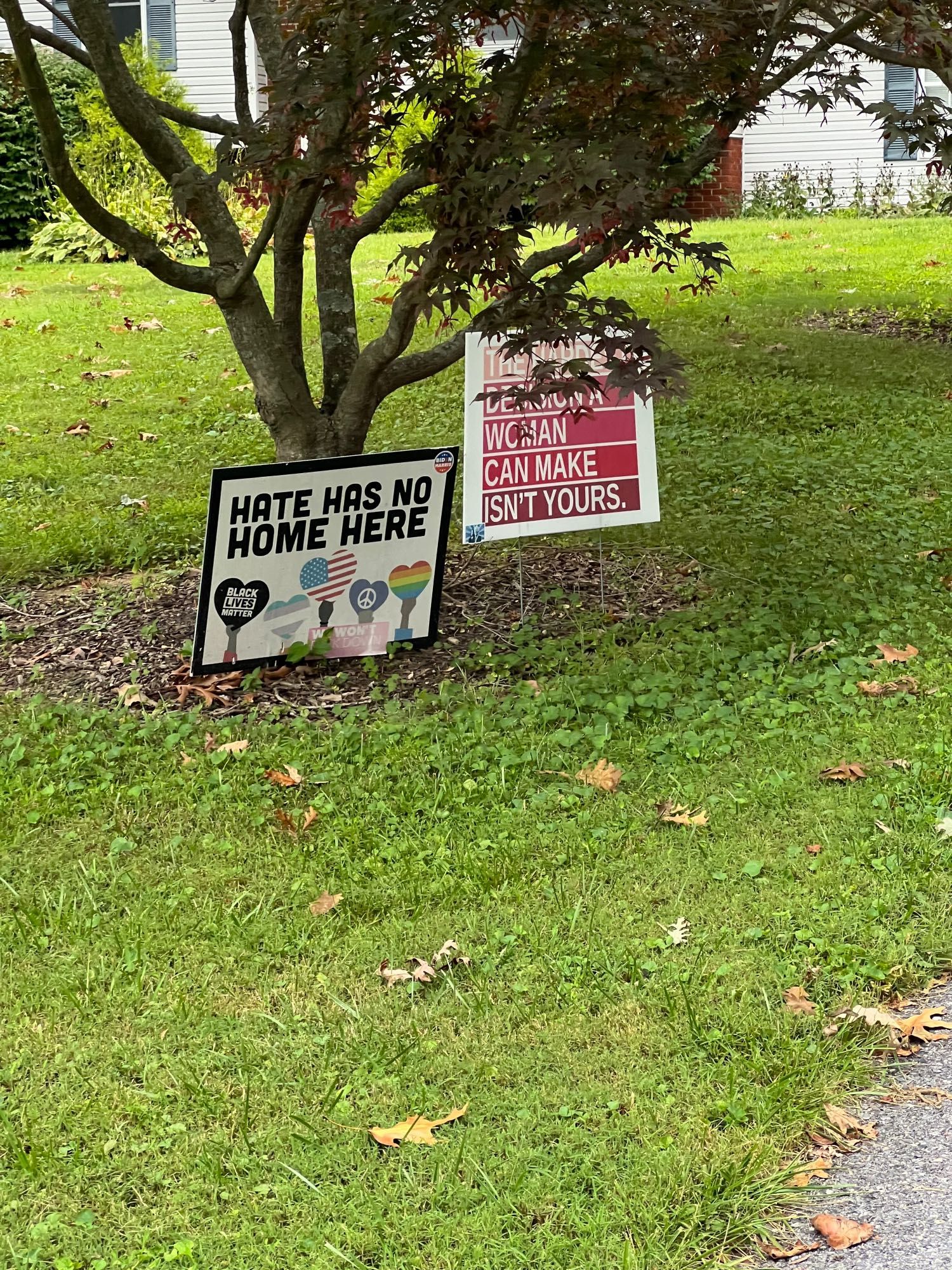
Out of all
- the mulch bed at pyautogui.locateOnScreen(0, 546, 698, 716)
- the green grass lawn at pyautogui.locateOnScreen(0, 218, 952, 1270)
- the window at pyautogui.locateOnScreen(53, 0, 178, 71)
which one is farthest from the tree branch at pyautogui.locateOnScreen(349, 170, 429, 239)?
the window at pyautogui.locateOnScreen(53, 0, 178, 71)

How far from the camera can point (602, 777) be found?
13.9ft

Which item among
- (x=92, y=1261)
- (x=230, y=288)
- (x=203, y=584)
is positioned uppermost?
(x=230, y=288)

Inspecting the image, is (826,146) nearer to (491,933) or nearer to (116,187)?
(116,187)

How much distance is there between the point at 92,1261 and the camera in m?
2.52

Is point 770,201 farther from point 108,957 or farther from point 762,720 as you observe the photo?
point 108,957

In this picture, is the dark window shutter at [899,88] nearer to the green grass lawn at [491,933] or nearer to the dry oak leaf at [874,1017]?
the green grass lawn at [491,933]

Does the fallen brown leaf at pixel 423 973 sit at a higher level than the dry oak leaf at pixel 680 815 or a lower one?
lower

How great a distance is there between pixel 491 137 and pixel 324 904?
2504 mm

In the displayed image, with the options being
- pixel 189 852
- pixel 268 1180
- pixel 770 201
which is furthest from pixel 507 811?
pixel 770 201

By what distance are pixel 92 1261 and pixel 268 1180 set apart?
0.36 m

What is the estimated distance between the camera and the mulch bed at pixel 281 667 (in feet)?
16.4

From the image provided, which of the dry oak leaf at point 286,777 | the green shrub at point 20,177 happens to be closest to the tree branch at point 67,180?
the dry oak leaf at point 286,777

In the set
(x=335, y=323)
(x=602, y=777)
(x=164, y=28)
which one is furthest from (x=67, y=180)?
(x=164, y=28)

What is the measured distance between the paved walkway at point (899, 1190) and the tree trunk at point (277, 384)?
11.7 ft
